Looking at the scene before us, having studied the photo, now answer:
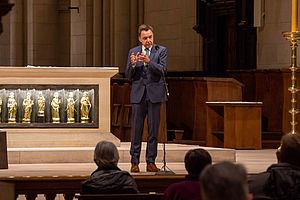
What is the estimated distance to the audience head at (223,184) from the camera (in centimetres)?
339

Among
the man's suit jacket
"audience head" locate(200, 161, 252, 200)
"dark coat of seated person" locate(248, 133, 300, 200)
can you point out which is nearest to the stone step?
the man's suit jacket

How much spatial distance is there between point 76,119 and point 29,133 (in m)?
0.69

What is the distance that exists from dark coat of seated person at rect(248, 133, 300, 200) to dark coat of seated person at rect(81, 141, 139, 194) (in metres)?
1.11

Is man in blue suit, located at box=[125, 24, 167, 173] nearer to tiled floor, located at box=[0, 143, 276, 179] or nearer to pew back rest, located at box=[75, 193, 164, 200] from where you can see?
tiled floor, located at box=[0, 143, 276, 179]

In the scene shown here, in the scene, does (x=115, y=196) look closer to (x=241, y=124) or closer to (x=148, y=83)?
(x=148, y=83)

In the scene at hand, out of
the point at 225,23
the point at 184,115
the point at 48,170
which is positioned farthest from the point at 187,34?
the point at 48,170

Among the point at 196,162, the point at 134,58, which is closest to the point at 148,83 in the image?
the point at 134,58

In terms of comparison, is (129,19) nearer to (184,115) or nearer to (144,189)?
(184,115)

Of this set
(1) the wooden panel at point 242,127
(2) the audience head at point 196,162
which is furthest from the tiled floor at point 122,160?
(2) the audience head at point 196,162

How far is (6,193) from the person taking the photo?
22.7 feet

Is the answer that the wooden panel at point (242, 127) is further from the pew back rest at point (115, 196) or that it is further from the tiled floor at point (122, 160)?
the pew back rest at point (115, 196)

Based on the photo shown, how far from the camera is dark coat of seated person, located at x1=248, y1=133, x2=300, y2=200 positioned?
5180mm

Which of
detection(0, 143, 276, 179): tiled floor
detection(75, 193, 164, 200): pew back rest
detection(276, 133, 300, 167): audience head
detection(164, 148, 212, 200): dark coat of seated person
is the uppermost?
detection(276, 133, 300, 167): audience head

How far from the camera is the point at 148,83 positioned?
1053 centimetres
